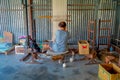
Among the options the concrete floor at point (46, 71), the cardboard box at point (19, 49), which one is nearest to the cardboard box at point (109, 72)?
the concrete floor at point (46, 71)

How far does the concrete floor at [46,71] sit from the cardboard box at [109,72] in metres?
0.24

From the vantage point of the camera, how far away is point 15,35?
700cm

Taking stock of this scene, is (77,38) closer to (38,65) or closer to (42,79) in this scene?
(38,65)

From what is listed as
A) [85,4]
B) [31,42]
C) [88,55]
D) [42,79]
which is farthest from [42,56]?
[85,4]

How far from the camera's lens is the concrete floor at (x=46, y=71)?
370cm

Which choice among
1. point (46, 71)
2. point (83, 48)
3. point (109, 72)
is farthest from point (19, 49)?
point (109, 72)

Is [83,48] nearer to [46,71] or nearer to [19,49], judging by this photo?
[46,71]

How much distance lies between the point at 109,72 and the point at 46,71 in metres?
1.50

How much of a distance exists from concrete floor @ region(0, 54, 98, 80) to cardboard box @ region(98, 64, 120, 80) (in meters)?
0.24

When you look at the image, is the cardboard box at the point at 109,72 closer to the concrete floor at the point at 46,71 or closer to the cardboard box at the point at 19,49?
the concrete floor at the point at 46,71

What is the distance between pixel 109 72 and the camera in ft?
11.8

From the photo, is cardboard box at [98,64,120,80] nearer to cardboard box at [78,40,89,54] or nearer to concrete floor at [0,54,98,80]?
concrete floor at [0,54,98,80]

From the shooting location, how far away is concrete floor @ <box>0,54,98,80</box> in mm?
3701

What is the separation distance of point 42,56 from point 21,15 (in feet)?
7.65
